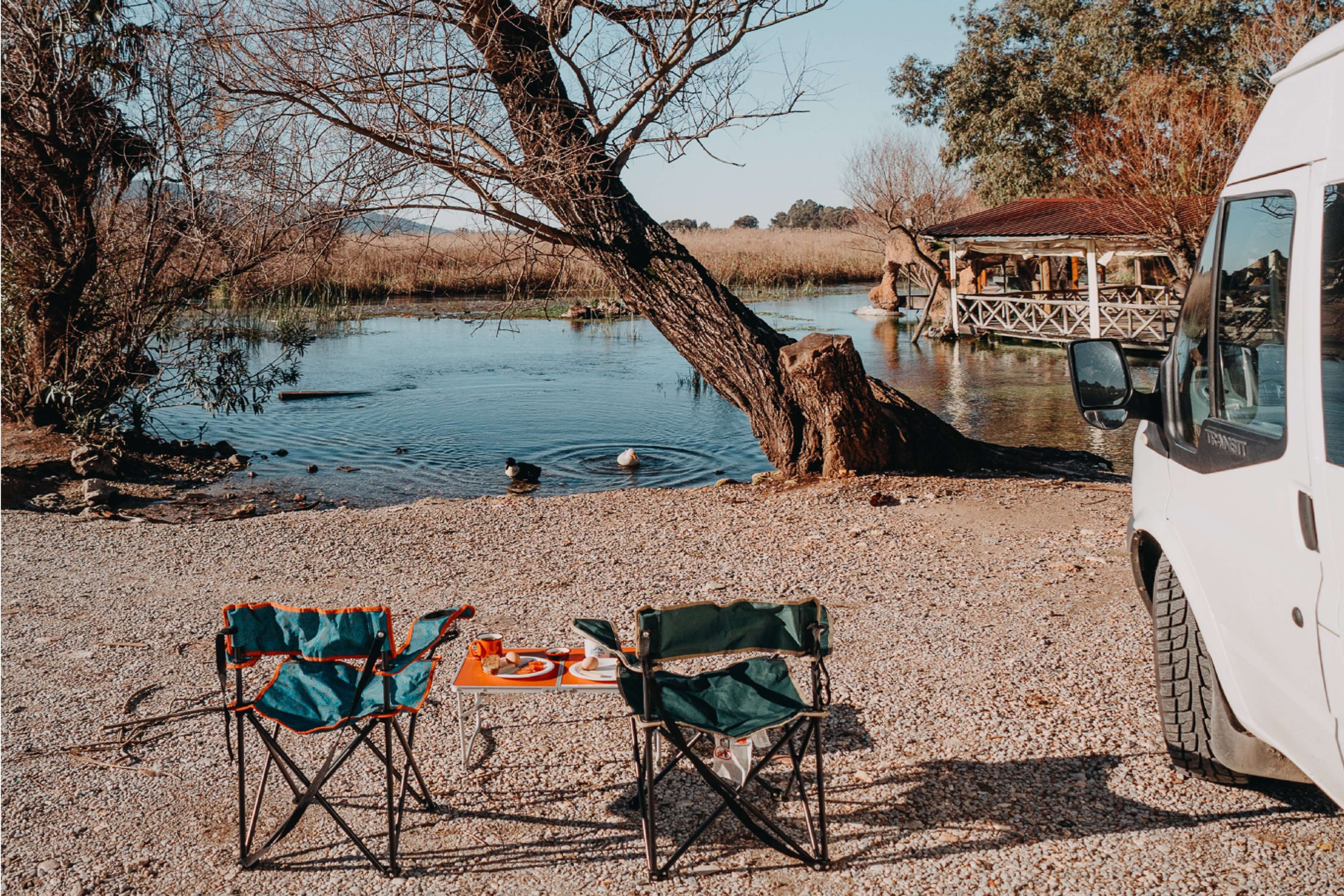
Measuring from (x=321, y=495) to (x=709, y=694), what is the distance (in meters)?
9.05

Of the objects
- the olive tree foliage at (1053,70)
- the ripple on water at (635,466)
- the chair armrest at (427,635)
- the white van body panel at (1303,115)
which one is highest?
the olive tree foliage at (1053,70)

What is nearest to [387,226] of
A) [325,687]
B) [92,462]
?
[92,462]

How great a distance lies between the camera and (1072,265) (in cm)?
3216

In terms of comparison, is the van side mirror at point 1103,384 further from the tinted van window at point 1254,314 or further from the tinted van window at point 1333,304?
the tinted van window at point 1333,304

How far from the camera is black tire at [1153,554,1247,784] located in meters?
3.47

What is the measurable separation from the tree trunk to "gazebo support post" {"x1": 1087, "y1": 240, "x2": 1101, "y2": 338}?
14.7 meters

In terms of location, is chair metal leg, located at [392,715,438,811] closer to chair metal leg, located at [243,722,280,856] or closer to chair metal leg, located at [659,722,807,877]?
chair metal leg, located at [243,722,280,856]

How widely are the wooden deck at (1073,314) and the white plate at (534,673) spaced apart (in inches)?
790

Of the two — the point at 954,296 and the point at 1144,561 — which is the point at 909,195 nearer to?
the point at 954,296

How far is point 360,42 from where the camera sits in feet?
26.7

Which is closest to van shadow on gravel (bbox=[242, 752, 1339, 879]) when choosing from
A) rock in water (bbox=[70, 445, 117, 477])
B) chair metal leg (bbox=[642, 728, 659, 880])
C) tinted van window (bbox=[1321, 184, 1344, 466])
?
chair metal leg (bbox=[642, 728, 659, 880])

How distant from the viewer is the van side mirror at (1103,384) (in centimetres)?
344

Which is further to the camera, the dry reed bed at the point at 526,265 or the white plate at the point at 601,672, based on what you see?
the dry reed bed at the point at 526,265

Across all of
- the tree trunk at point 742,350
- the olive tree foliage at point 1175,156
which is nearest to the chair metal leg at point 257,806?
the tree trunk at point 742,350
